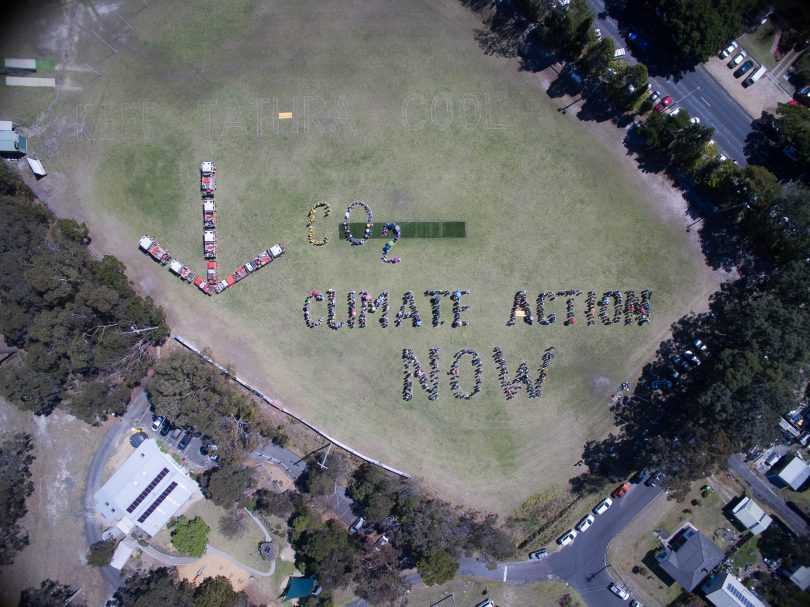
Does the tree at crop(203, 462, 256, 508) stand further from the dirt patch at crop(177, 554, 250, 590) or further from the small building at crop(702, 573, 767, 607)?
the small building at crop(702, 573, 767, 607)

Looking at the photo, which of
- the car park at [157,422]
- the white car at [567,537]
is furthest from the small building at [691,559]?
the car park at [157,422]

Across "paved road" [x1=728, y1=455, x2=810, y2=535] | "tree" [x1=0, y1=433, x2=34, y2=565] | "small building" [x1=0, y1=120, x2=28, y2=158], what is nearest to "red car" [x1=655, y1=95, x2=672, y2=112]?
"paved road" [x1=728, y1=455, x2=810, y2=535]

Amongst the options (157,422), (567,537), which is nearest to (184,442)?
(157,422)

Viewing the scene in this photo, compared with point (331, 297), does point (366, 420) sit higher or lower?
lower

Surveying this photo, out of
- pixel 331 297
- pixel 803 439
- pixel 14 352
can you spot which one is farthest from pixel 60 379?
pixel 803 439

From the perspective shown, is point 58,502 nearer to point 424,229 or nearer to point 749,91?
point 424,229

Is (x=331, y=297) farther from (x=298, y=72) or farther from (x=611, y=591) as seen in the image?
(x=611, y=591)
